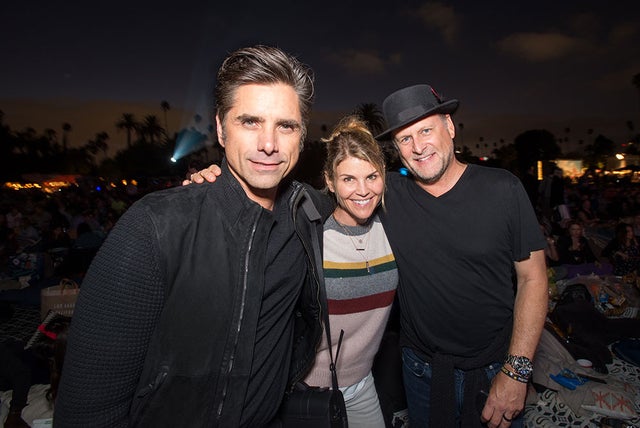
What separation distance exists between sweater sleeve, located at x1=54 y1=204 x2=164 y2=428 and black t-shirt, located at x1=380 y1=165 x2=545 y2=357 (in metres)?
1.75

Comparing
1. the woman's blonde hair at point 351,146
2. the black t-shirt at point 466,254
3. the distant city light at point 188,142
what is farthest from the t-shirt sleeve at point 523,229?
the distant city light at point 188,142

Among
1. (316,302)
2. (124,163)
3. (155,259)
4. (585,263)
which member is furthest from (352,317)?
(124,163)

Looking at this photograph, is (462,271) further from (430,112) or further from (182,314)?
(182,314)

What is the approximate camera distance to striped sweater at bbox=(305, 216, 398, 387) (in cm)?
255

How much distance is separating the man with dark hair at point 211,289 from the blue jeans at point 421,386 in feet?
4.01

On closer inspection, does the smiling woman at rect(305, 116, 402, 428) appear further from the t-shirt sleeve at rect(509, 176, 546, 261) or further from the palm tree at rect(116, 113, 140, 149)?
the palm tree at rect(116, 113, 140, 149)

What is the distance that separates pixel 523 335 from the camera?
228 centimetres

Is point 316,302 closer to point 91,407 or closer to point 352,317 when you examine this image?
point 352,317

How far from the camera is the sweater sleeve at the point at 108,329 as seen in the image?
4.19 feet

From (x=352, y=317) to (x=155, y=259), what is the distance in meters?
1.58

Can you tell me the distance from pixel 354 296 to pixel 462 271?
755mm

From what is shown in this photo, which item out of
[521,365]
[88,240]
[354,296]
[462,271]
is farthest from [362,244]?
[88,240]

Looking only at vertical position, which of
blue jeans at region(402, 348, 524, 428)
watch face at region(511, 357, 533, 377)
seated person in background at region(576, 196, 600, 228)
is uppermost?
seated person in background at region(576, 196, 600, 228)

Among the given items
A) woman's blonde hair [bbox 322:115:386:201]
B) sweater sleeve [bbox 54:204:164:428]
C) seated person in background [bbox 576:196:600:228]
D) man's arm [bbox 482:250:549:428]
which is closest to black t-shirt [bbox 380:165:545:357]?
Result: man's arm [bbox 482:250:549:428]
